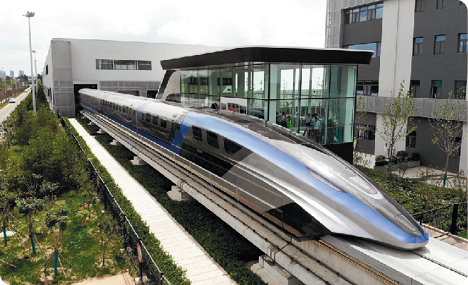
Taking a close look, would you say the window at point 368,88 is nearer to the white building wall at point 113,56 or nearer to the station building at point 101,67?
the station building at point 101,67

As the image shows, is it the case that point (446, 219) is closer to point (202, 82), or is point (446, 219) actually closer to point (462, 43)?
point (202, 82)

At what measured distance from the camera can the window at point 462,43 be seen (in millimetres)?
24117

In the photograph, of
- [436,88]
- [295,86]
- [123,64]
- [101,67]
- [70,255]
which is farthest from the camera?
[123,64]

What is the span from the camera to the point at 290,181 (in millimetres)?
8805

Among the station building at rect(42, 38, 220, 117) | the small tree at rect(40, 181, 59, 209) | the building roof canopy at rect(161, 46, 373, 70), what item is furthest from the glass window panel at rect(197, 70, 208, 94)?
the station building at rect(42, 38, 220, 117)

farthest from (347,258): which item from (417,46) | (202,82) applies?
(417,46)

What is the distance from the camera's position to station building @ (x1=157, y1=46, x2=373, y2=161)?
1636 cm

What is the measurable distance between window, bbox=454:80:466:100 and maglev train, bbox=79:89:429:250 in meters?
17.6

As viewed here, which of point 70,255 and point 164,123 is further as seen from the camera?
point 164,123

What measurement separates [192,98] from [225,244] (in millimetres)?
14573

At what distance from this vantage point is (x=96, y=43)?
4597 cm

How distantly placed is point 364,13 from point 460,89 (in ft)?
36.2

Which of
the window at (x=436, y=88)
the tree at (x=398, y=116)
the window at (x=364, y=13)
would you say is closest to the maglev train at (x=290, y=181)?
the tree at (x=398, y=116)

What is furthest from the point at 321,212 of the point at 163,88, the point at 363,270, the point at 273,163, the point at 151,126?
the point at 163,88
